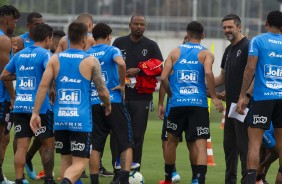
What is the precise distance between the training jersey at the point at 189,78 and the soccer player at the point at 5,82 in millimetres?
2403

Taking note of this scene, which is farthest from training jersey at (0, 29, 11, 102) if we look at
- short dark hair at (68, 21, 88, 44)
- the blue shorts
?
the blue shorts

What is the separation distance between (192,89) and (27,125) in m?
2.42

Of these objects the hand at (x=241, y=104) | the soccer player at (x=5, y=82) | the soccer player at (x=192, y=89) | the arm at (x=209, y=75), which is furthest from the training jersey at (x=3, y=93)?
the hand at (x=241, y=104)

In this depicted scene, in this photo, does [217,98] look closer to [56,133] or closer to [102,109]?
[102,109]

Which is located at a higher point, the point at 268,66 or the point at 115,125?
the point at 268,66

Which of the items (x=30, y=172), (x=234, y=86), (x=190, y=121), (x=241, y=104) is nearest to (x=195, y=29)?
(x=234, y=86)

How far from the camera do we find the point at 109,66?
1348 centimetres

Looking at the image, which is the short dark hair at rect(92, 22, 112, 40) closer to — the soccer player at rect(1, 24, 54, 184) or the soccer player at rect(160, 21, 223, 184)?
the soccer player at rect(1, 24, 54, 184)

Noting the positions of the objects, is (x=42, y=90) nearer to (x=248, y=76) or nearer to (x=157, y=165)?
(x=248, y=76)

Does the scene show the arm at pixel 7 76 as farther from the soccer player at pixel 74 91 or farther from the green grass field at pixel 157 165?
the green grass field at pixel 157 165

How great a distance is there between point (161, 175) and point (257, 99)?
12.2 feet

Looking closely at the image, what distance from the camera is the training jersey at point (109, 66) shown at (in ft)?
44.0

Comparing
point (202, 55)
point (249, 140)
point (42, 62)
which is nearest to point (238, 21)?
point (202, 55)

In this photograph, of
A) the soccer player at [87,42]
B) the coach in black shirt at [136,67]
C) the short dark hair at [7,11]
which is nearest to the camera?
the short dark hair at [7,11]
